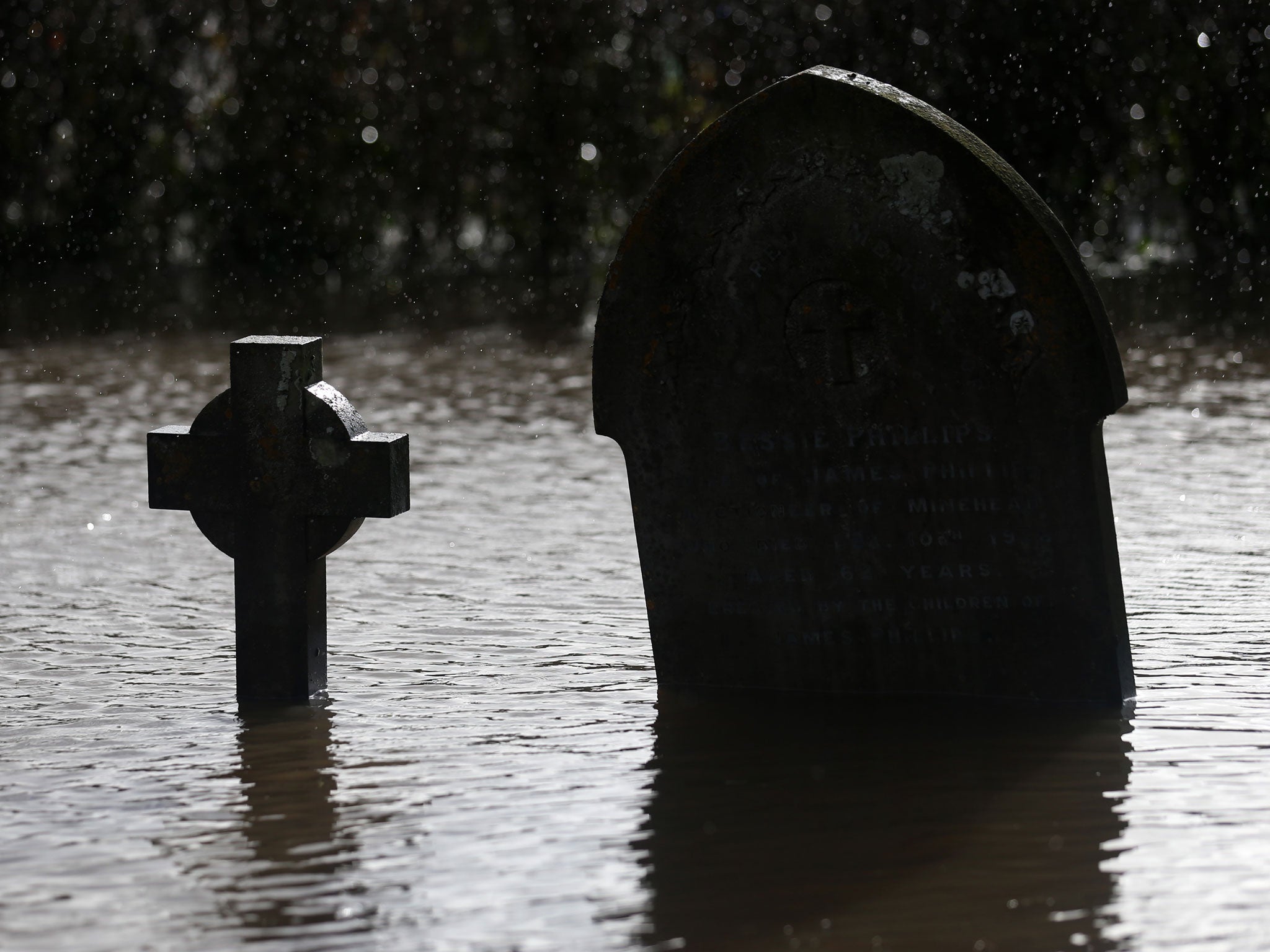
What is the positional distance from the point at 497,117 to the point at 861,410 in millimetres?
16550

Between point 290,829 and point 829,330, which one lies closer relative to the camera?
point 290,829

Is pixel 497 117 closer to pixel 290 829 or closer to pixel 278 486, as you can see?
pixel 278 486

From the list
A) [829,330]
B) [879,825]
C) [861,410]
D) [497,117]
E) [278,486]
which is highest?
[497,117]

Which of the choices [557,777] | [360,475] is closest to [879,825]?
[557,777]

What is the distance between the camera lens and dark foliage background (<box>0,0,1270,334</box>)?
67.0ft

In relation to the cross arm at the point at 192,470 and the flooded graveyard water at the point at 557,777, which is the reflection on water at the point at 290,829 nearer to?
the flooded graveyard water at the point at 557,777

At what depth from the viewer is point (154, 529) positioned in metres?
8.52

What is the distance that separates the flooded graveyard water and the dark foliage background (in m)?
12.7

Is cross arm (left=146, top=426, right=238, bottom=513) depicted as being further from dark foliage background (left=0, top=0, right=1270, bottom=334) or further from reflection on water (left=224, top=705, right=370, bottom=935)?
dark foliage background (left=0, top=0, right=1270, bottom=334)

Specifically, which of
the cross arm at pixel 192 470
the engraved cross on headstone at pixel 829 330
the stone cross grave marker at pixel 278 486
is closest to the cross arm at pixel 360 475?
the stone cross grave marker at pixel 278 486

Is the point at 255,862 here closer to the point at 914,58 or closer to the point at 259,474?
the point at 259,474

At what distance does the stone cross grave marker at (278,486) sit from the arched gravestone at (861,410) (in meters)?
0.75

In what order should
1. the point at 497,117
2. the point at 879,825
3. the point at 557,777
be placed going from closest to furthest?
the point at 879,825 < the point at 557,777 < the point at 497,117

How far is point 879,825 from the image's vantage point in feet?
15.1
